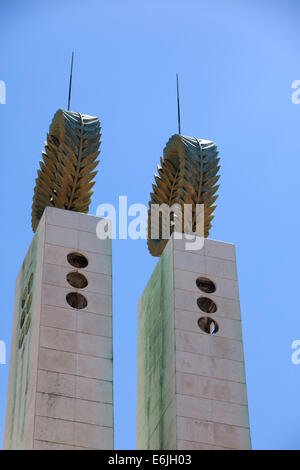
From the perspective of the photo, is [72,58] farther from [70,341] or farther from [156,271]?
[70,341]

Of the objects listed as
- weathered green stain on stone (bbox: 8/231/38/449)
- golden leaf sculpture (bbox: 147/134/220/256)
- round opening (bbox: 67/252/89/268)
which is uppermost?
golden leaf sculpture (bbox: 147/134/220/256)

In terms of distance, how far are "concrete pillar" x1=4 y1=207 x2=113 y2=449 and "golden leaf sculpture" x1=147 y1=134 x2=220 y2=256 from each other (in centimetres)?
333

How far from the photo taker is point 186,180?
42.8 m

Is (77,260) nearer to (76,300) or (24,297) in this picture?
(76,300)

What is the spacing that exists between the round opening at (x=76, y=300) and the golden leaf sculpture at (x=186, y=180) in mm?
4664

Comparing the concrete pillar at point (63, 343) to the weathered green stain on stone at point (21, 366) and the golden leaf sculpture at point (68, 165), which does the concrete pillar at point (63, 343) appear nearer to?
the weathered green stain on stone at point (21, 366)

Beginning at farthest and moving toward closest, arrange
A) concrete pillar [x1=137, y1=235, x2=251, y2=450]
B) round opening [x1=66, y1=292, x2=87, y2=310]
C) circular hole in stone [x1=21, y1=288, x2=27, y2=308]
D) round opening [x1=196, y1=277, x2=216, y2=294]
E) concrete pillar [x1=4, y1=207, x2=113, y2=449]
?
circular hole in stone [x1=21, y1=288, x2=27, y2=308] < round opening [x1=196, y1=277, x2=216, y2=294] < round opening [x1=66, y1=292, x2=87, y2=310] < concrete pillar [x1=137, y1=235, x2=251, y2=450] < concrete pillar [x1=4, y1=207, x2=113, y2=449]

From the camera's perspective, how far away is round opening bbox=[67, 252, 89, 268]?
40000 millimetres

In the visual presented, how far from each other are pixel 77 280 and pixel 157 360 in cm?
354

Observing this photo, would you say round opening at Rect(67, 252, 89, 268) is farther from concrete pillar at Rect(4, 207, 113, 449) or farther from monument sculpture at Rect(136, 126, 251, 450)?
monument sculpture at Rect(136, 126, 251, 450)

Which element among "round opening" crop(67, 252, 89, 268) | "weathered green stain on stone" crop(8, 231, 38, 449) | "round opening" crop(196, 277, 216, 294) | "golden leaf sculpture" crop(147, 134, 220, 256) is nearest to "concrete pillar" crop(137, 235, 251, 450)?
"round opening" crop(196, 277, 216, 294)

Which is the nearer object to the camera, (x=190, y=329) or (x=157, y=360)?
(x=190, y=329)

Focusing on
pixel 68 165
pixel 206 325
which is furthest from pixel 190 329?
pixel 68 165

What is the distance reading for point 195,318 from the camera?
39.2m
